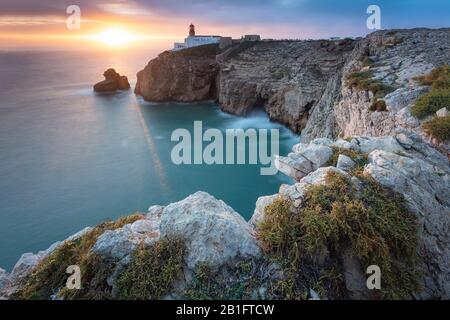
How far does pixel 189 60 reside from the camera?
4547 centimetres

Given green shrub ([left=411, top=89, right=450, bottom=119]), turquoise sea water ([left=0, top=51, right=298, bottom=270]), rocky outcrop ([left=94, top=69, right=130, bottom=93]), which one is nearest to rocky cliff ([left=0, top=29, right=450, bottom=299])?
green shrub ([left=411, top=89, right=450, bottom=119])

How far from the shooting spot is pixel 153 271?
482 centimetres

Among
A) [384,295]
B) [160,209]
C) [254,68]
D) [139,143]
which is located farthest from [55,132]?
[384,295]

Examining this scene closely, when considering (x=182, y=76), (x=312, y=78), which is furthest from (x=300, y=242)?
(x=182, y=76)

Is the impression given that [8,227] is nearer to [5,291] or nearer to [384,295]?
[5,291]

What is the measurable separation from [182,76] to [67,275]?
43.0 metres

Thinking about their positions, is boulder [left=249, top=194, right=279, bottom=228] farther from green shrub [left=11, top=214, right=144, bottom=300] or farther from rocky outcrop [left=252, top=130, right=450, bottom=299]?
green shrub [left=11, top=214, right=144, bottom=300]

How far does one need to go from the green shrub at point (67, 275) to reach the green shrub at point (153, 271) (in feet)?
1.24

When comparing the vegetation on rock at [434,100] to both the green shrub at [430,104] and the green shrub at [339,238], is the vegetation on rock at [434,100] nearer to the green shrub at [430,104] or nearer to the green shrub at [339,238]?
the green shrub at [430,104]

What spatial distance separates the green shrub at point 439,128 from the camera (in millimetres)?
8625

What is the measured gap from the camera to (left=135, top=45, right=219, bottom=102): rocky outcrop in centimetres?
4547

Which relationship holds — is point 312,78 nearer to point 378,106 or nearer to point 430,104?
point 378,106
